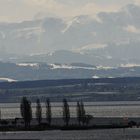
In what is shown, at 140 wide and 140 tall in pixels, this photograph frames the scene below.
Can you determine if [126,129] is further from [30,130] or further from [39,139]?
[39,139]

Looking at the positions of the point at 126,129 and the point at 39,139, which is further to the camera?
the point at 126,129

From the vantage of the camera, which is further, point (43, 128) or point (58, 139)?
point (43, 128)

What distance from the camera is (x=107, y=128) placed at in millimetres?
193875

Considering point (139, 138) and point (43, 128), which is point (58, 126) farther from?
point (139, 138)

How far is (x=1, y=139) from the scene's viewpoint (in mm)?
157000

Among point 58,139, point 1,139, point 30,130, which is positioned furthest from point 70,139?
point 30,130

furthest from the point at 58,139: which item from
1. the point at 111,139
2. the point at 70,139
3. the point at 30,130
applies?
the point at 30,130

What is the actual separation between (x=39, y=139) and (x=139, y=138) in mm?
18773

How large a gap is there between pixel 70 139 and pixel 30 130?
38116 millimetres

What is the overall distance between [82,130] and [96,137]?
3731cm

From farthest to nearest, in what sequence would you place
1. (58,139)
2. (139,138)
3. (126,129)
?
(126,129), (58,139), (139,138)

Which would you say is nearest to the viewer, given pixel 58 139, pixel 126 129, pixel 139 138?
pixel 139 138

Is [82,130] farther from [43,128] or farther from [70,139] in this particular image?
[70,139]

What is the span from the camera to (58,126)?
197500 millimetres
